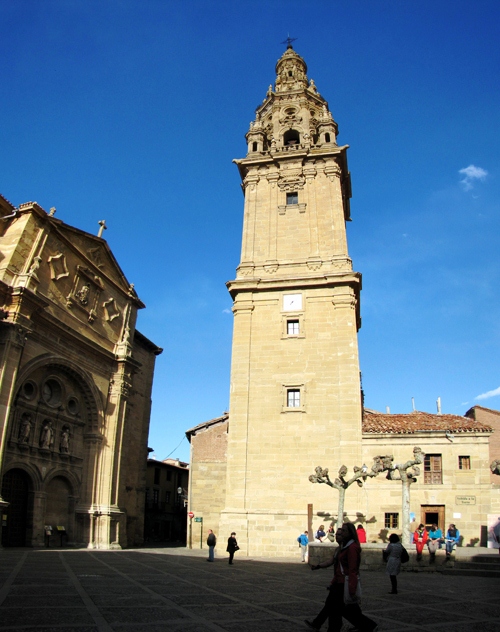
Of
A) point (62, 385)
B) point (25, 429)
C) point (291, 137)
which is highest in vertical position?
point (291, 137)

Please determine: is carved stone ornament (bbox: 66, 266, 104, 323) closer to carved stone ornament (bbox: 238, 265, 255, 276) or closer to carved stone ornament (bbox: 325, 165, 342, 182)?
carved stone ornament (bbox: 238, 265, 255, 276)

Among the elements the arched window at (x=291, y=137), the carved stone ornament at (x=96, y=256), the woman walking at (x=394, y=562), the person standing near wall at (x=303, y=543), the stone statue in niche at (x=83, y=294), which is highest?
the arched window at (x=291, y=137)

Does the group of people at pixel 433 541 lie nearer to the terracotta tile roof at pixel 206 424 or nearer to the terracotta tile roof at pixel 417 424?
the terracotta tile roof at pixel 417 424

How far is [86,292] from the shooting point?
28.9 m

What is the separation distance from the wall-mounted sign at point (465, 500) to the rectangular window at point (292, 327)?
32.0ft

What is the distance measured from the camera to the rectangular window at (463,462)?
21922 millimetres

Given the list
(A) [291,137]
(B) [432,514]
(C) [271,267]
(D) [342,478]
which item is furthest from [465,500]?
(A) [291,137]

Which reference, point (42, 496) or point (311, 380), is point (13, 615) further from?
point (42, 496)

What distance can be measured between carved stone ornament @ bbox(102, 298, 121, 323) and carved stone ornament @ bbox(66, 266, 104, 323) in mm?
936

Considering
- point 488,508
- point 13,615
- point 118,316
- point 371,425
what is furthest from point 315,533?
point 118,316

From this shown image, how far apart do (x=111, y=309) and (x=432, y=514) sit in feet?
67.9

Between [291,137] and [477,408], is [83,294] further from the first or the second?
[477,408]

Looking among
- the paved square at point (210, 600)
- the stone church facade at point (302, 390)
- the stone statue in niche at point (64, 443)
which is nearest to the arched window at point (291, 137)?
the stone church facade at point (302, 390)

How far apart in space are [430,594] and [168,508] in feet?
134
